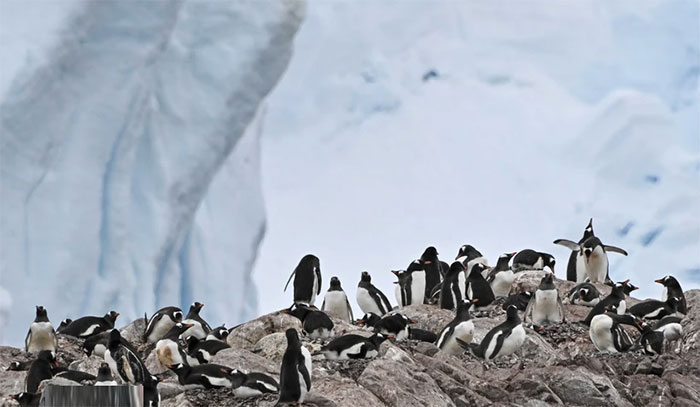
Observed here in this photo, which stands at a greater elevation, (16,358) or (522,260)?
(522,260)

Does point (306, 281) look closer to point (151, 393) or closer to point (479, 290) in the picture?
point (479, 290)

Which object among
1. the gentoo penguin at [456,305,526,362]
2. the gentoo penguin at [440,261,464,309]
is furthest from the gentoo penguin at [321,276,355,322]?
the gentoo penguin at [456,305,526,362]

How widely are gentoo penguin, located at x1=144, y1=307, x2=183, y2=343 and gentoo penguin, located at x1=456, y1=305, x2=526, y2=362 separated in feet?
8.68

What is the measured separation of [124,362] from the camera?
293 inches

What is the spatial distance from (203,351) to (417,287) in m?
4.88

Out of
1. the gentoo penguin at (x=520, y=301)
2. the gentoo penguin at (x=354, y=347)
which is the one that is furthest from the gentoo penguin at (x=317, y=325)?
the gentoo penguin at (x=520, y=301)

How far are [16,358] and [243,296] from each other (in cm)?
1065

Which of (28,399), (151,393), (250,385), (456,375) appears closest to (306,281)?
(456,375)

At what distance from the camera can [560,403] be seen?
307 inches

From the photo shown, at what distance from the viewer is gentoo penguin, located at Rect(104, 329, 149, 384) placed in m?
7.32

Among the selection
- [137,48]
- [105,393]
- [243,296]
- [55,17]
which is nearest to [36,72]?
[55,17]

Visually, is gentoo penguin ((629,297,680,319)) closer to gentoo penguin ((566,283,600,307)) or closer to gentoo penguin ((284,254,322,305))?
gentoo penguin ((566,283,600,307))

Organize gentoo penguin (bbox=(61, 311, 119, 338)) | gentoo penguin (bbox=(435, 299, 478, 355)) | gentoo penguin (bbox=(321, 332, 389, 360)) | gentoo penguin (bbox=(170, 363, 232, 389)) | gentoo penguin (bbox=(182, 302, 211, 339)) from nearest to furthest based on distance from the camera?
gentoo penguin (bbox=(170, 363, 232, 389))
gentoo penguin (bbox=(321, 332, 389, 360))
gentoo penguin (bbox=(435, 299, 478, 355))
gentoo penguin (bbox=(182, 302, 211, 339))
gentoo penguin (bbox=(61, 311, 119, 338))

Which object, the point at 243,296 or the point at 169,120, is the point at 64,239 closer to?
the point at 169,120
